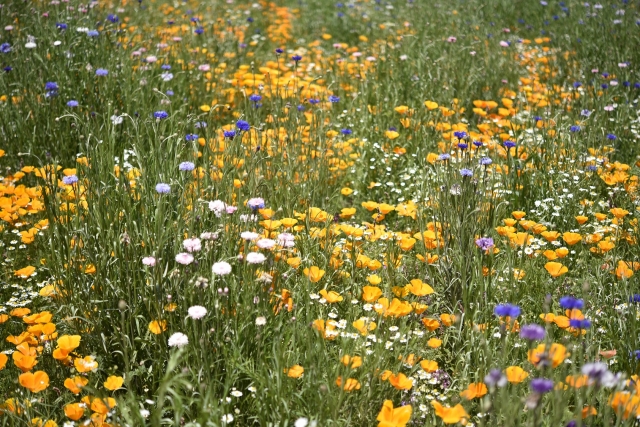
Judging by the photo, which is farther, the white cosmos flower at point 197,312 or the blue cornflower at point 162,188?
the blue cornflower at point 162,188

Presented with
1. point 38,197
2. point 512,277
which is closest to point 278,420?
point 512,277

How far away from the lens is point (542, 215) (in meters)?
3.32

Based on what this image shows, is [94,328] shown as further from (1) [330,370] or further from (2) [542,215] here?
(2) [542,215]

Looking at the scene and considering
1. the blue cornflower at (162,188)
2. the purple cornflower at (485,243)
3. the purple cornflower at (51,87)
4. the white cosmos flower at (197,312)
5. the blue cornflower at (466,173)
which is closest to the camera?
the white cosmos flower at (197,312)

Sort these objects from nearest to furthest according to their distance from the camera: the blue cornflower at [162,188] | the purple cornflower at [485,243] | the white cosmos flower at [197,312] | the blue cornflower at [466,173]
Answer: the white cosmos flower at [197,312], the blue cornflower at [162,188], the purple cornflower at [485,243], the blue cornflower at [466,173]

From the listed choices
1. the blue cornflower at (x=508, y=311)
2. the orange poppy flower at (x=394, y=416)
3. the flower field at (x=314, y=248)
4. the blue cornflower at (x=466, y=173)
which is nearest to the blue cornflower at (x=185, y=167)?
the flower field at (x=314, y=248)

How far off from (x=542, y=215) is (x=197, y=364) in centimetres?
206

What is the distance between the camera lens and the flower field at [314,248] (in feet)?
6.59

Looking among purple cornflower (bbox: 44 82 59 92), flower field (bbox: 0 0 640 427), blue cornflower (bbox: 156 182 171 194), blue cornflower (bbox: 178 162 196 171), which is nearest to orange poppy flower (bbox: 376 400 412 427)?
flower field (bbox: 0 0 640 427)

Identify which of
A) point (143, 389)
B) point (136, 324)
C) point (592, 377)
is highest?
point (592, 377)

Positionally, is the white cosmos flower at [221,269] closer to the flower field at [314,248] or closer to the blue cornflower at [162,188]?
the flower field at [314,248]

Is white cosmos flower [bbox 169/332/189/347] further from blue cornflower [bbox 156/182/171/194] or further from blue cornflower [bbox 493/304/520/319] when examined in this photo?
blue cornflower [bbox 493/304/520/319]

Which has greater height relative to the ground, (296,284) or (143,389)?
(296,284)

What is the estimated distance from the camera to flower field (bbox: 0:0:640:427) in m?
2.01
